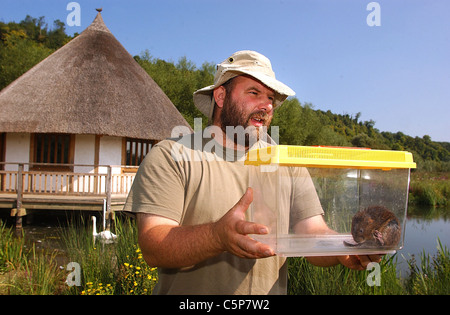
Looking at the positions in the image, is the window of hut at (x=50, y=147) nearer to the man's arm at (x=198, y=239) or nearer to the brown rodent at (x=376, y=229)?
the man's arm at (x=198, y=239)

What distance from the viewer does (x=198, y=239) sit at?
139 centimetres

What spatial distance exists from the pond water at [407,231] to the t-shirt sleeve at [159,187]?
589 cm

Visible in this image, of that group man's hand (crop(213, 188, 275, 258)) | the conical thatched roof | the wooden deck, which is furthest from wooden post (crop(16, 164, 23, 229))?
man's hand (crop(213, 188, 275, 258))

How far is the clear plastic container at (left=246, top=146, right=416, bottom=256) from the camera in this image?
4.85 feet

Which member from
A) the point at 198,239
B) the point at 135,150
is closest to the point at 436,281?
the point at 198,239

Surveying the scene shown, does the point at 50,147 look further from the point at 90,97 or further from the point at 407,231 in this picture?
the point at 407,231

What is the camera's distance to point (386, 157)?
1.56m

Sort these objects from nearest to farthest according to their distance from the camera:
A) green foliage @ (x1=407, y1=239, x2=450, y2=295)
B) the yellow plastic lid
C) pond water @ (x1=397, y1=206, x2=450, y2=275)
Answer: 1. the yellow plastic lid
2. green foliage @ (x1=407, y1=239, x2=450, y2=295)
3. pond water @ (x1=397, y1=206, x2=450, y2=275)

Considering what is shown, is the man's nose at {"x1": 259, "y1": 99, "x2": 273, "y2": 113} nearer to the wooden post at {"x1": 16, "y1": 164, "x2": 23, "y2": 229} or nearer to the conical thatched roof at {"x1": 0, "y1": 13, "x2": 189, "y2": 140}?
the wooden post at {"x1": 16, "y1": 164, "x2": 23, "y2": 229}

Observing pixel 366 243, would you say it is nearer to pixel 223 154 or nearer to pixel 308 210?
pixel 308 210

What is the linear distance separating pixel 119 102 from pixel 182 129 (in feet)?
8.70

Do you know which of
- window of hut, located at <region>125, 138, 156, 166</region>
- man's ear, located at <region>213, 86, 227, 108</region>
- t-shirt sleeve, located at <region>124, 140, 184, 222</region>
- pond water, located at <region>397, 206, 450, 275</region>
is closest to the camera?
t-shirt sleeve, located at <region>124, 140, 184, 222</region>

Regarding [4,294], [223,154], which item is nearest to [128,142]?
[4,294]

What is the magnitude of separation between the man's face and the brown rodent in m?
0.62
